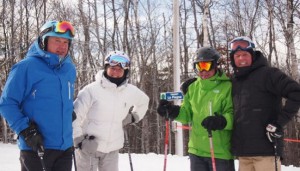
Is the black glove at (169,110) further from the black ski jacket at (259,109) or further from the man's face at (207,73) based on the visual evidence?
the black ski jacket at (259,109)

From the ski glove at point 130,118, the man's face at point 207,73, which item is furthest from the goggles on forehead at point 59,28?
the man's face at point 207,73

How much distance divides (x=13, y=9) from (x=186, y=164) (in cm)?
2003

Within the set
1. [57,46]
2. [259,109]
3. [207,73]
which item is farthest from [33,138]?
[259,109]

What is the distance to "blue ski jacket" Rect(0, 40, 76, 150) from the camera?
273 cm

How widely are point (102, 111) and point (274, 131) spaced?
5.47ft

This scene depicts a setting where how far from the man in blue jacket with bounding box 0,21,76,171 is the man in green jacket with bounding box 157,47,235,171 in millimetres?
1289

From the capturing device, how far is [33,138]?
266 centimetres

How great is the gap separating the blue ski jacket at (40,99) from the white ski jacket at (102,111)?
59 cm

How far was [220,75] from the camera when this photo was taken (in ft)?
12.0

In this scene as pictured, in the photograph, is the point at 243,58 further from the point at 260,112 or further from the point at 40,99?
the point at 40,99

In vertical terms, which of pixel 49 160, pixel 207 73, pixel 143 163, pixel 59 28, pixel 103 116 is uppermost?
pixel 59 28

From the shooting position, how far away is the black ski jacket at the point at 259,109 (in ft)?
10.6

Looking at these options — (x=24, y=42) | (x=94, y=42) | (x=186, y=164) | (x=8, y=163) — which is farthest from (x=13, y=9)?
(x=186, y=164)

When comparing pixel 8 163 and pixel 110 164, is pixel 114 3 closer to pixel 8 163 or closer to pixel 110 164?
pixel 8 163
